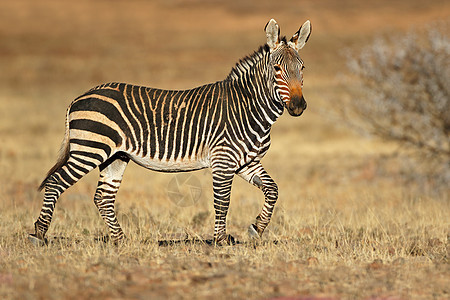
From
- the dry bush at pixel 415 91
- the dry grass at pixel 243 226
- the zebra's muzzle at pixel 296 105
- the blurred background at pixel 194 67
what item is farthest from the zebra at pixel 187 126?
the dry bush at pixel 415 91

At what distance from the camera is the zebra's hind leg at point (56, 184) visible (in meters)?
7.85

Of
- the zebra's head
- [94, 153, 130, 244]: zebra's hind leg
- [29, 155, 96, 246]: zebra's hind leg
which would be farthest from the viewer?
[94, 153, 130, 244]: zebra's hind leg

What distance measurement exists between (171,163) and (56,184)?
1.48m

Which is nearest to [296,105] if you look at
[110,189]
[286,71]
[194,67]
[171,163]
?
[286,71]

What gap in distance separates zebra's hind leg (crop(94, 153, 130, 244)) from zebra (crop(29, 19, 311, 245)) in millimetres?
27

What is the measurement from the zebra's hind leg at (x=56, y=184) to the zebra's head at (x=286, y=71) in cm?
254

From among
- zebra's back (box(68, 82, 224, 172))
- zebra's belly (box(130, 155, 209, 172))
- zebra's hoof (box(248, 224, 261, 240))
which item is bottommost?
zebra's hoof (box(248, 224, 261, 240))

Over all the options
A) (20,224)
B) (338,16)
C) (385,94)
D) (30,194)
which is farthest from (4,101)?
(338,16)

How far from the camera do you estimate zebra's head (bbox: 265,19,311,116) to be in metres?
7.54

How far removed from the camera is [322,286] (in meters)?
5.81

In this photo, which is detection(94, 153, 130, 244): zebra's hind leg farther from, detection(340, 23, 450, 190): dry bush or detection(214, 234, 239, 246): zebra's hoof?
detection(340, 23, 450, 190): dry bush

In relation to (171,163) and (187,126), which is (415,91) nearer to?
(187,126)

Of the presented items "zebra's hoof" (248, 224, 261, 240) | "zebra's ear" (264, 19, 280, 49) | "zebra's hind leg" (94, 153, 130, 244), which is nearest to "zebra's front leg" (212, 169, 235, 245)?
"zebra's hoof" (248, 224, 261, 240)

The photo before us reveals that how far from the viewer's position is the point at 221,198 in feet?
26.1
